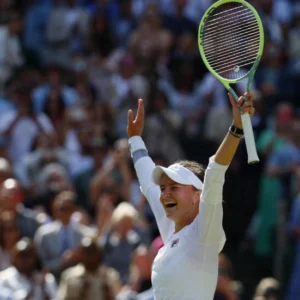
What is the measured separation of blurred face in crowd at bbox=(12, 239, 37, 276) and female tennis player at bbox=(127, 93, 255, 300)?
9.60 ft

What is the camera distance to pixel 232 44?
532 centimetres

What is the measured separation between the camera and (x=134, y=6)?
14461mm

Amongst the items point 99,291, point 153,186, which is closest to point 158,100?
point 99,291

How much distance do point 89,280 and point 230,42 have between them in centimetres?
315

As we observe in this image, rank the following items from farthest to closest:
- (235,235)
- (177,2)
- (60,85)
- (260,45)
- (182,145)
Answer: (177,2), (60,85), (182,145), (235,235), (260,45)

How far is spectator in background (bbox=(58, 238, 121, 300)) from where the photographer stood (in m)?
7.83

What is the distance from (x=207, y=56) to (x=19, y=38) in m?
9.25

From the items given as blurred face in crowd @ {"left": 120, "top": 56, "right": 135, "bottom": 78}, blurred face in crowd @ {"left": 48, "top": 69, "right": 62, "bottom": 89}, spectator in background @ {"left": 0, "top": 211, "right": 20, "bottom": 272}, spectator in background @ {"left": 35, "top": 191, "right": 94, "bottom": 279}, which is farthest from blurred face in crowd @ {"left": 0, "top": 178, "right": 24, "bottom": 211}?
blurred face in crowd @ {"left": 120, "top": 56, "right": 135, "bottom": 78}

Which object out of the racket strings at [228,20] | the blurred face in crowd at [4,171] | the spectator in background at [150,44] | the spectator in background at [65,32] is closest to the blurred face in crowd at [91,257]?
the blurred face in crowd at [4,171]

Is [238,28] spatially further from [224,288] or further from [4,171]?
[4,171]

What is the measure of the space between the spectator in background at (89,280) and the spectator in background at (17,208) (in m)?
1.28

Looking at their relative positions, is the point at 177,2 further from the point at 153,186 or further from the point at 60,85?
the point at 153,186

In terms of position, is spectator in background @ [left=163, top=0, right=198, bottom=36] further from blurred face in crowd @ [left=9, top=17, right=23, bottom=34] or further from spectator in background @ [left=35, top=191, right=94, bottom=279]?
spectator in background @ [left=35, top=191, right=94, bottom=279]

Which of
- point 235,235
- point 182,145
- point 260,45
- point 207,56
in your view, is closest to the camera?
point 260,45
